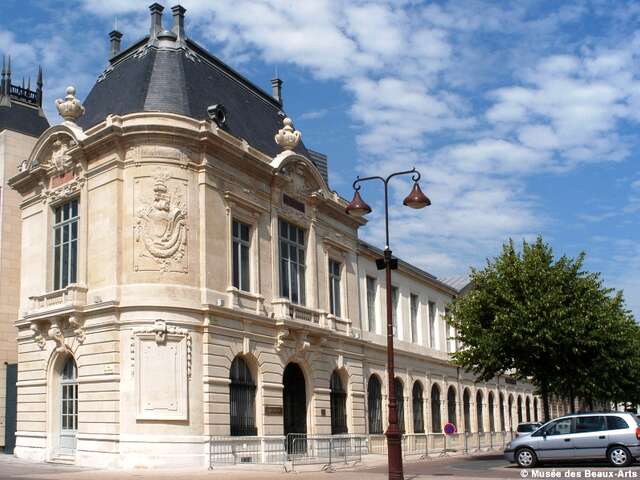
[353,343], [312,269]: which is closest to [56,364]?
[312,269]

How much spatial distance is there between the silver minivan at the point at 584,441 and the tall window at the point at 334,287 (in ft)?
39.5

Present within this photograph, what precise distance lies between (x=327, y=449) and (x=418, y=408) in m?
13.2

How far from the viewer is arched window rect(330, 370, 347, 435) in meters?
32.5

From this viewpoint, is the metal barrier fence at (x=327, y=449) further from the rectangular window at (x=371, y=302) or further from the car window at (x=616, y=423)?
the car window at (x=616, y=423)

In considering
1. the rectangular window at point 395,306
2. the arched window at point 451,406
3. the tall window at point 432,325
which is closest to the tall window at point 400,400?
the rectangular window at point 395,306

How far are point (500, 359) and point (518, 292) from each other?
2.68 m

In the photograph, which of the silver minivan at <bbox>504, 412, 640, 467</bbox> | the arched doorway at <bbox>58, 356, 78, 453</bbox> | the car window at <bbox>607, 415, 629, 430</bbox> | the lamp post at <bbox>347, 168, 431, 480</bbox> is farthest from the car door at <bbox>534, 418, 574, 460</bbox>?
the arched doorway at <bbox>58, 356, 78, 453</bbox>

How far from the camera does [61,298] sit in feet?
86.4

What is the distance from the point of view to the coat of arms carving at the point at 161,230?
80.5 ft

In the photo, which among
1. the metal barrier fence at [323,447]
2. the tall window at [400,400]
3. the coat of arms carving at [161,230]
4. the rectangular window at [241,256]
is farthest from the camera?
the tall window at [400,400]

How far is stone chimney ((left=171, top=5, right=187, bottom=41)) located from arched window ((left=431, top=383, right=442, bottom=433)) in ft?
83.3

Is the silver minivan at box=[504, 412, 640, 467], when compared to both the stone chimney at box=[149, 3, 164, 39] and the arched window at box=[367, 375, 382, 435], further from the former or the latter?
the stone chimney at box=[149, 3, 164, 39]

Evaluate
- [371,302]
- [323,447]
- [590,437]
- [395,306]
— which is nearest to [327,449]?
[323,447]

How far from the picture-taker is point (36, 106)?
1465 inches
